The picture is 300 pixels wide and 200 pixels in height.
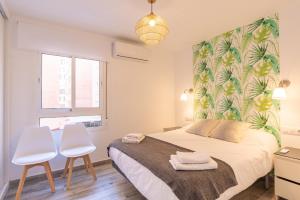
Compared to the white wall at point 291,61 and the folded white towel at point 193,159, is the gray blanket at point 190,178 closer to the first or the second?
the folded white towel at point 193,159

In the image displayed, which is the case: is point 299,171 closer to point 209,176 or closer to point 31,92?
point 209,176

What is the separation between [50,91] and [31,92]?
263 millimetres

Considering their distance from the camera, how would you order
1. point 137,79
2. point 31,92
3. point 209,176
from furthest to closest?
1. point 137,79
2. point 31,92
3. point 209,176

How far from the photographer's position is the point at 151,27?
1780 millimetres

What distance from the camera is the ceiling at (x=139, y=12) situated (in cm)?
219

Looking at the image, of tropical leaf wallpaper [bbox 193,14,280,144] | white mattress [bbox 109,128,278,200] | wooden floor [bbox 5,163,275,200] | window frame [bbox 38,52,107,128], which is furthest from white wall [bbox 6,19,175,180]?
white mattress [bbox 109,128,278,200]

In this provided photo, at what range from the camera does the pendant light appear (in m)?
1.76

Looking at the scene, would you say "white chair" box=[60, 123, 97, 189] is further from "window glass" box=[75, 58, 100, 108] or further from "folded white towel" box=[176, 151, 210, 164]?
"folded white towel" box=[176, 151, 210, 164]

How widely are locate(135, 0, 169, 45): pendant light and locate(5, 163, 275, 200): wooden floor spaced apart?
6.48 feet

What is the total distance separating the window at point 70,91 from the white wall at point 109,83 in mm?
137

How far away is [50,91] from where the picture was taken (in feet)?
9.09

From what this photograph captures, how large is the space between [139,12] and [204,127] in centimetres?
216

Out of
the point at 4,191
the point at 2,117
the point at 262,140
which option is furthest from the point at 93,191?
the point at 262,140

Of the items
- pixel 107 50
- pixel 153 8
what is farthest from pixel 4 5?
pixel 153 8
